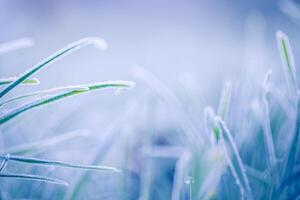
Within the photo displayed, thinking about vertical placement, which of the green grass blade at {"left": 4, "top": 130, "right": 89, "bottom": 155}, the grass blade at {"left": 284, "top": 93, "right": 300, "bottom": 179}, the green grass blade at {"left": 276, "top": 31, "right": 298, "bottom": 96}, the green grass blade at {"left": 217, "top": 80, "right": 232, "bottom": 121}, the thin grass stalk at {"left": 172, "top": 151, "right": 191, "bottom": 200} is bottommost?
the green grass blade at {"left": 4, "top": 130, "right": 89, "bottom": 155}

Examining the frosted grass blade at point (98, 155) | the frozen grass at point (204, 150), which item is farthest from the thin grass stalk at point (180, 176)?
the frosted grass blade at point (98, 155)

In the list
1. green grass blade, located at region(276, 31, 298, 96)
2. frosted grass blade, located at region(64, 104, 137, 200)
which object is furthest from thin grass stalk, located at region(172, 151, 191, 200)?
green grass blade, located at region(276, 31, 298, 96)

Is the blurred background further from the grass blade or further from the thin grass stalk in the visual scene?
the grass blade

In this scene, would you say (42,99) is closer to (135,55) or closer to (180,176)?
(180,176)

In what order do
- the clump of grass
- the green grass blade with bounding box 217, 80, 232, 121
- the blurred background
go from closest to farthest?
the clump of grass
the green grass blade with bounding box 217, 80, 232, 121
the blurred background

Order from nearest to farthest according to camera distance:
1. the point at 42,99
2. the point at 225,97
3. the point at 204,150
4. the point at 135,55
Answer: the point at 42,99
the point at 225,97
the point at 204,150
the point at 135,55

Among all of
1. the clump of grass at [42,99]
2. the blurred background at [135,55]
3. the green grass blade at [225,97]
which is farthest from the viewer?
the blurred background at [135,55]

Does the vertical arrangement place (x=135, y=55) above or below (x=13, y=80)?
above

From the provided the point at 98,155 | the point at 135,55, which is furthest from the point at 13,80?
the point at 135,55

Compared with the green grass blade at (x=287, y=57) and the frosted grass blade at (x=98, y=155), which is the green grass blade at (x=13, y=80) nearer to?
the frosted grass blade at (x=98, y=155)
